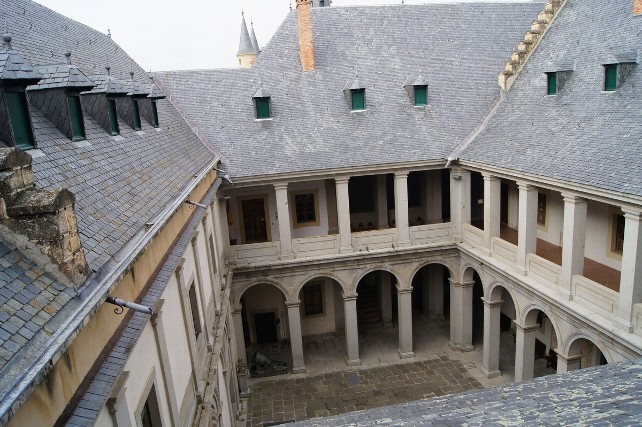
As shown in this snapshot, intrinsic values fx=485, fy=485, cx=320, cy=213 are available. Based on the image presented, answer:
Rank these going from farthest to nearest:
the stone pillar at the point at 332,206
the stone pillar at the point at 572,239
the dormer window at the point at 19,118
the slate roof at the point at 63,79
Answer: the stone pillar at the point at 332,206 < the stone pillar at the point at 572,239 < the slate roof at the point at 63,79 < the dormer window at the point at 19,118

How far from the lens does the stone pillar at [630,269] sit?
1236 cm

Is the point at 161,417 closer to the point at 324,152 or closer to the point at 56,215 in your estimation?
the point at 56,215

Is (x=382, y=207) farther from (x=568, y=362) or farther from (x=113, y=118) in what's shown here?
(x=113, y=118)

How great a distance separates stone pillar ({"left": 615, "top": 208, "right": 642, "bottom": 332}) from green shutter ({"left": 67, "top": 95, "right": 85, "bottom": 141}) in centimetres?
1286

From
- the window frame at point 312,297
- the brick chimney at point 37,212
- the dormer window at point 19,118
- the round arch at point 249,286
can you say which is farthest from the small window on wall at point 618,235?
the dormer window at point 19,118

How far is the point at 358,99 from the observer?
22719 mm

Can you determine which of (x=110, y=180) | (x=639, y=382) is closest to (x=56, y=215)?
(x=110, y=180)

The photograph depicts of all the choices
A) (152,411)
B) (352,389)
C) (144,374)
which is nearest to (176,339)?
(152,411)

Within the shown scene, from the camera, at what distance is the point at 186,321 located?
10.5m

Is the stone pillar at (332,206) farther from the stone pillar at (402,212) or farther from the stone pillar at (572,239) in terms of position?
the stone pillar at (572,239)

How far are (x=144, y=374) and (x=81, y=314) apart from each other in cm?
287

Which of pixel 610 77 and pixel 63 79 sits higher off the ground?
pixel 63 79

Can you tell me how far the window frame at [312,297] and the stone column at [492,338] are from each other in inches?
330

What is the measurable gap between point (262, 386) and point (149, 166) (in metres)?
13.3
